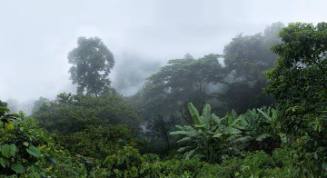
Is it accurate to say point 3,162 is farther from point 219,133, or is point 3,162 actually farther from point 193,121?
point 193,121

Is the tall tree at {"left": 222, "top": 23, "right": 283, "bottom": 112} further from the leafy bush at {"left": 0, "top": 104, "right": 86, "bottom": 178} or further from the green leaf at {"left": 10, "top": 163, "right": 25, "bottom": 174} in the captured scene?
the green leaf at {"left": 10, "top": 163, "right": 25, "bottom": 174}

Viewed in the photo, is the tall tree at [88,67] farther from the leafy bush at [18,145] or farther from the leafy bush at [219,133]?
the leafy bush at [18,145]

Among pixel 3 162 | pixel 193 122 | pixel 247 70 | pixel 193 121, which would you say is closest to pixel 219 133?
pixel 193 121

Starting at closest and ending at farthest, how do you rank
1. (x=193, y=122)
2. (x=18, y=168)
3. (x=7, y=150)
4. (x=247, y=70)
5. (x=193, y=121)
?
1. (x=7, y=150)
2. (x=18, y=168)
3. (x=193, y=121)
4. (x=193, y=122)
5. (x=247, y=70)

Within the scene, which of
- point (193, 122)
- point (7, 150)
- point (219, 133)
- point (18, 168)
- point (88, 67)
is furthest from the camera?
point (88, 67)

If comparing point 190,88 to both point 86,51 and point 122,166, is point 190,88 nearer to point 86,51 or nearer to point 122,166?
point 86,51

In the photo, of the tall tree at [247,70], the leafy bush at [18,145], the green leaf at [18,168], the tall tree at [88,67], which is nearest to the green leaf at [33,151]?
the leafy bush at [18,145]

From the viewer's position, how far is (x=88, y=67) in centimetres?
3475

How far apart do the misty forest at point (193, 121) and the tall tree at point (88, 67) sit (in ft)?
0.24

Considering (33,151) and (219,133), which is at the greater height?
(33,151)

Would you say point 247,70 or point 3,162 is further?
point 247,70

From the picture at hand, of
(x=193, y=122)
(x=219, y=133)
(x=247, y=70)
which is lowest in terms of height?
(x=219, y=133)

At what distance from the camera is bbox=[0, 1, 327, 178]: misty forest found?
718 centimetres

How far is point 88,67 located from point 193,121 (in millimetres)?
14065
